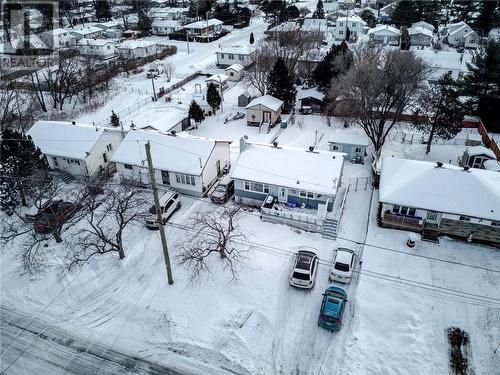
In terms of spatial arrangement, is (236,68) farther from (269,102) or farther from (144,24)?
(144,24)

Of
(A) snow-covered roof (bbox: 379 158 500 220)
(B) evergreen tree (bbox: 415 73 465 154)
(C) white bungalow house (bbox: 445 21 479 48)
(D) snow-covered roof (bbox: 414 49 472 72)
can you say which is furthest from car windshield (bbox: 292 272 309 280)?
(C) white bungalow house (bbox: 445 21 479 48)

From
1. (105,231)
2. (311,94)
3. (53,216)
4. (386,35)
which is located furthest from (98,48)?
(105,231)

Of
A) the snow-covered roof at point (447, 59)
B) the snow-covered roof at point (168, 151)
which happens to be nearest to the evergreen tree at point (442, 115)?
the snow-covered roof at point (447, 59)

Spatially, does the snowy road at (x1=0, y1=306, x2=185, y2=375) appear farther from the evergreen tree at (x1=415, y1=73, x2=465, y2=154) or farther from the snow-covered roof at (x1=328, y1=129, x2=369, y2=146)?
the evergreen tree at (x1=415, y1=73, x2=465, y2=154)

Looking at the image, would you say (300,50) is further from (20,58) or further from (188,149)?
(20,58)

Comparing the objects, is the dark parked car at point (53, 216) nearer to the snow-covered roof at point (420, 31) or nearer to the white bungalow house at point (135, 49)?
the white bungalow house at point (135, 49)
